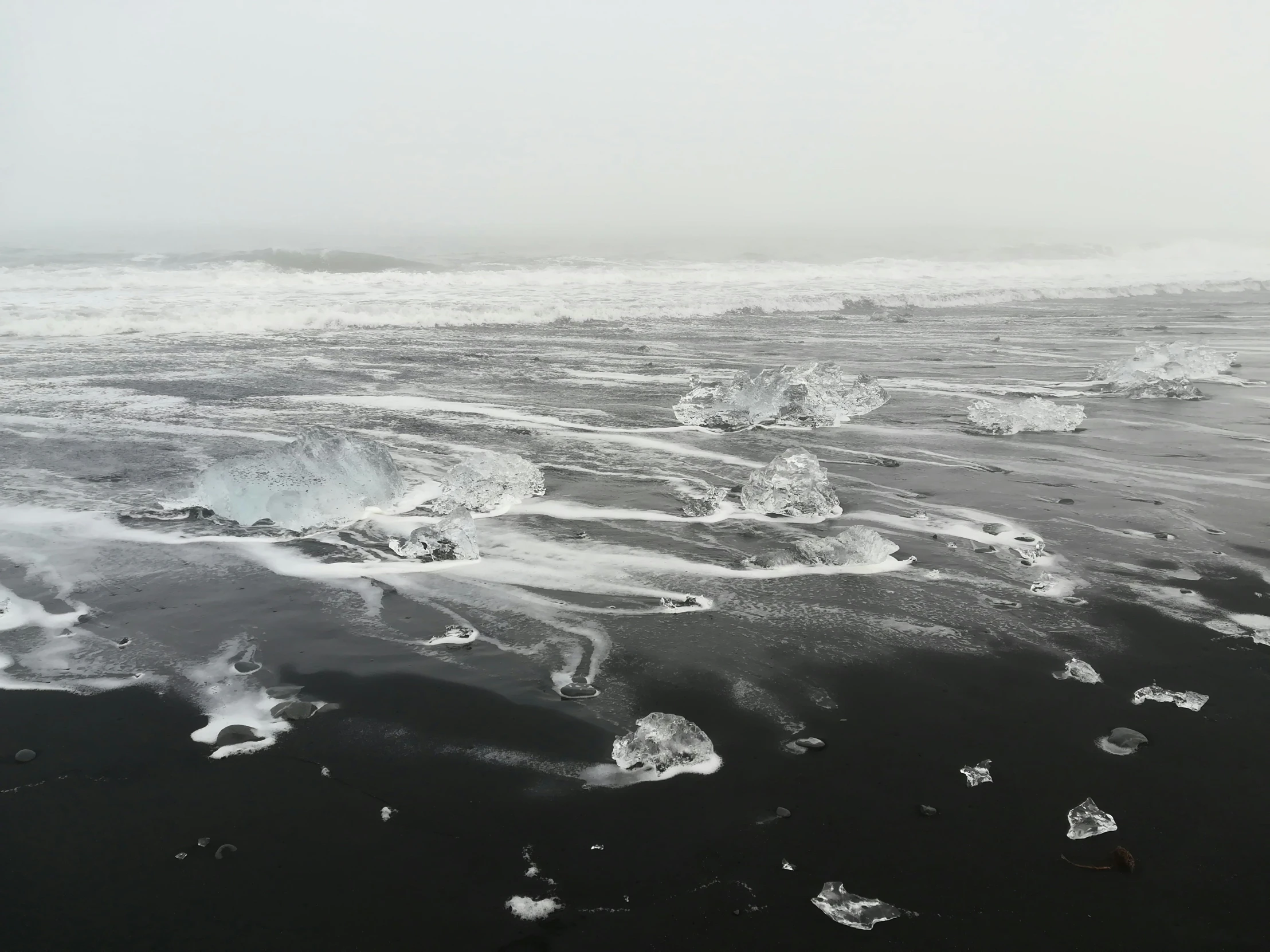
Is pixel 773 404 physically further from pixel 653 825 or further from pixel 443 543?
pixel 653 825

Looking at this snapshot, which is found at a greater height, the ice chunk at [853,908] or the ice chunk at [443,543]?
the ice chunk at [443,543]

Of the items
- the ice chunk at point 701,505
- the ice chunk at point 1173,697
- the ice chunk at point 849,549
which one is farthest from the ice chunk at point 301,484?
the ice chunk at point 1173,697

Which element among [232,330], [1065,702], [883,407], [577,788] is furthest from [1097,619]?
[232,330]

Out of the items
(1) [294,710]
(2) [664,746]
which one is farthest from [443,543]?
(2) [664,746]

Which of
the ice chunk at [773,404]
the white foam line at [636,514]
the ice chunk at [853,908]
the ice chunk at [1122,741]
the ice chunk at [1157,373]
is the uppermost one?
the ice chunk at [1157,373]

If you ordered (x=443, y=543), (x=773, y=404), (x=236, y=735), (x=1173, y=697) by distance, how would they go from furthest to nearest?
(x=773, y=404), (x=443, y=543), (x=1173, y=697), (x=236, y=735)

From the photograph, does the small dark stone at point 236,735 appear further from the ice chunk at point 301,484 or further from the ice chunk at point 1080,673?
the ice chunk at point 1080,673
